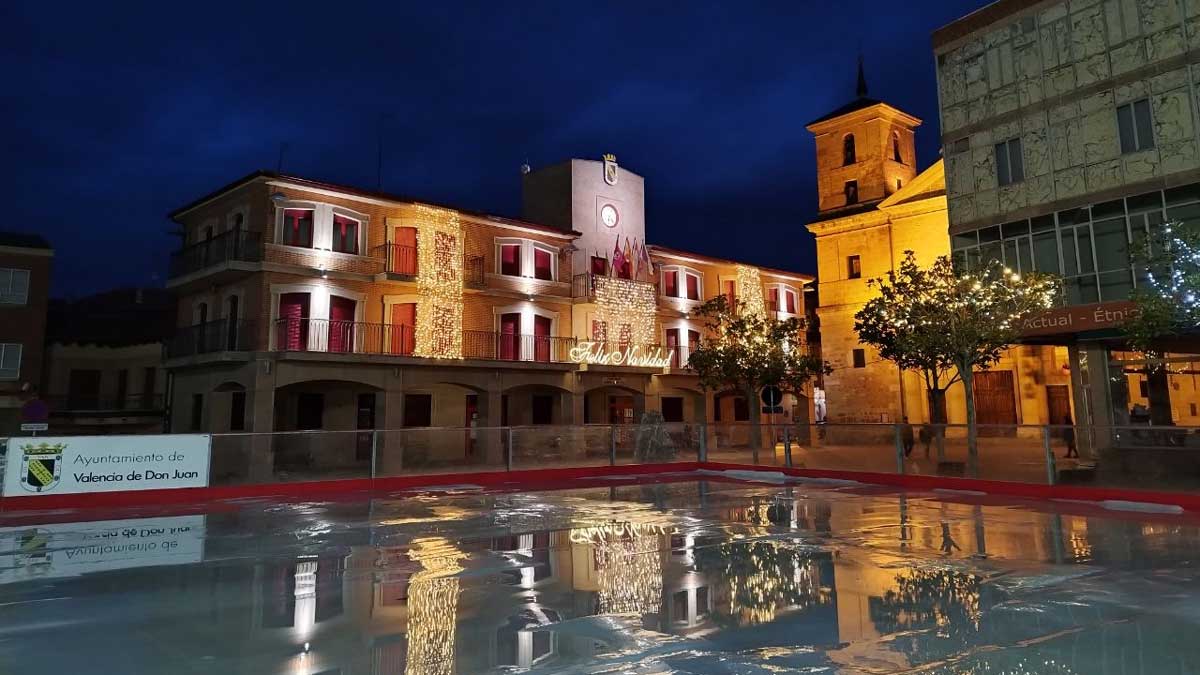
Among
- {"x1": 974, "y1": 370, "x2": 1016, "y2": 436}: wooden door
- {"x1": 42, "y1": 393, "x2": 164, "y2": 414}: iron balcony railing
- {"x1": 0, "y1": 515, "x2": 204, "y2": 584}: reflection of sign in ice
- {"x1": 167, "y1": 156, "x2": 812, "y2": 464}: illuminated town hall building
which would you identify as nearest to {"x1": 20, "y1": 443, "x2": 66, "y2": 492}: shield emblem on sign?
{"x1": 0, "y1": 515, "x2": 204, "y2": 584}: reflection of sign in ice

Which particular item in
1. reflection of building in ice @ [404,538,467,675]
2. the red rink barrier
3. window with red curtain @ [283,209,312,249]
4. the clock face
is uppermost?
the clock face

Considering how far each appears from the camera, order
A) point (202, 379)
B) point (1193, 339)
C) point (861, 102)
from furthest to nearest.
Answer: point (861, 102) < point (202, 379) < point (1193, 339)

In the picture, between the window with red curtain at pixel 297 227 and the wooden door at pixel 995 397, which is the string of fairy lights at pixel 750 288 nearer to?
the wooden door at pixel 995 397

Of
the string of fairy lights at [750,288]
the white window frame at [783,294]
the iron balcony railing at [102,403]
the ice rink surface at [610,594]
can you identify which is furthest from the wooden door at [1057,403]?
the iron balcony railing at [102,403]

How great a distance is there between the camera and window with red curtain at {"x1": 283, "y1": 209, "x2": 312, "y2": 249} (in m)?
26.4

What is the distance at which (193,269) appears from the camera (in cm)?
2809

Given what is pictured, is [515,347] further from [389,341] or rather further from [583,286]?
[389,341]

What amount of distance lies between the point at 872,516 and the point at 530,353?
2000 centimetres

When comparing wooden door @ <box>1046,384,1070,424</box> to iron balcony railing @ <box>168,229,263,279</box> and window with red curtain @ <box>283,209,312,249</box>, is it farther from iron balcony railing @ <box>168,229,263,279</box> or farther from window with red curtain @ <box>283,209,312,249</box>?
iron balcony railing @ <box>168,229,263,279</box>

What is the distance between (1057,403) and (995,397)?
2.44 meters

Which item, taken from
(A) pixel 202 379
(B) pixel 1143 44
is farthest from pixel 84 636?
(B) pixel 1143 44

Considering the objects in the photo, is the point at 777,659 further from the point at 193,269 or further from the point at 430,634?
the point at 193,269

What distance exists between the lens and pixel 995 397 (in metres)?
33.5

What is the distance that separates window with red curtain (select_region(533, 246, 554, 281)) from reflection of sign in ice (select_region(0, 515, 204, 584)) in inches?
796
